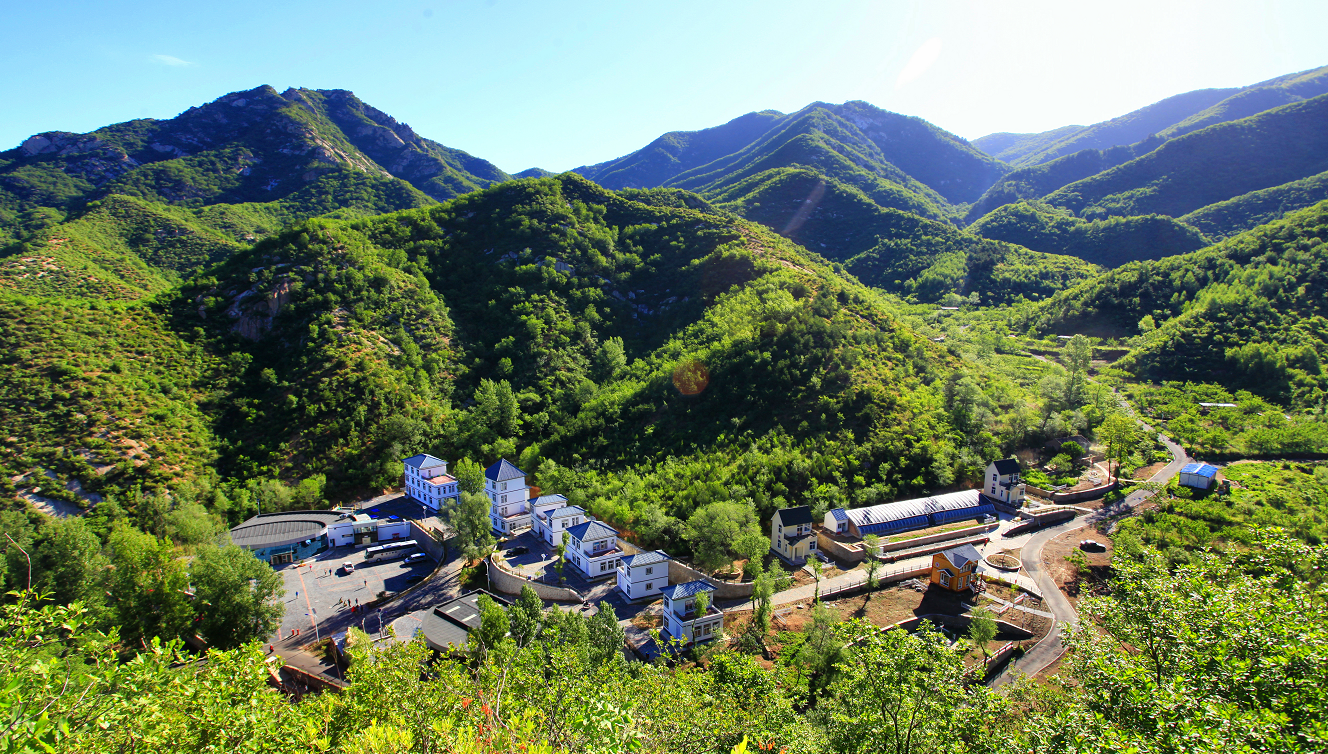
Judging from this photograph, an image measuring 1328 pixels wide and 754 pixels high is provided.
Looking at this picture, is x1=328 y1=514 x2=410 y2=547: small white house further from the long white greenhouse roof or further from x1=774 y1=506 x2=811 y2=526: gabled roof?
the long white greenhouse roof

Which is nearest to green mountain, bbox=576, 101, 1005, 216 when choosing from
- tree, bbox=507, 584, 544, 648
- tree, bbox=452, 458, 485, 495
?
tree, bbox=452, 458, 485, 495

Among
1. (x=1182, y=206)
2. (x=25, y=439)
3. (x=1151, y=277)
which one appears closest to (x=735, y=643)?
(x=25, y=439)

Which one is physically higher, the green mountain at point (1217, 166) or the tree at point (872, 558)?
the green mountain at point (1217, 166)

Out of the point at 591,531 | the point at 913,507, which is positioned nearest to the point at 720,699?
the point at 591,531

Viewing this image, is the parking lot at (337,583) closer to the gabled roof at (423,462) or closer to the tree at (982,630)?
the gabled roof at (423,462)

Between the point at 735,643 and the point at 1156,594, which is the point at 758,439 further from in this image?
the point at 1156,594

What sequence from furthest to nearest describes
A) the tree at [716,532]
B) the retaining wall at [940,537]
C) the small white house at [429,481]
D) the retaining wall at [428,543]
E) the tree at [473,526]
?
1. the small white house at [429,481]
2. the retaining wall at [428,543]
3. the retaining wall at [940,537]
4. the tree at [473,526]
5. the tree at [716,532]

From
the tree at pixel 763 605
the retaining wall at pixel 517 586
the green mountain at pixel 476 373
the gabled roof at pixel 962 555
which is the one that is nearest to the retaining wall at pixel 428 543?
the retaining wall at pixel 517 586
